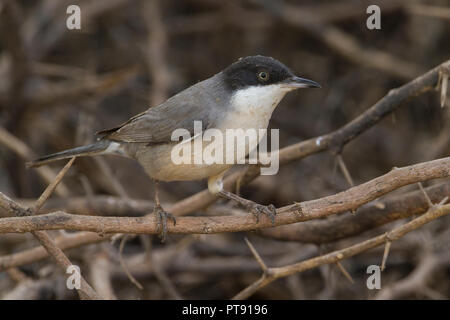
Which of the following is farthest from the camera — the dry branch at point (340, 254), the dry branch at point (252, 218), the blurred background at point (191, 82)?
the blurred background at point (191, 82)

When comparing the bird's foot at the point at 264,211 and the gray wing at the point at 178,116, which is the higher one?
the gray wing at the point at 178,116

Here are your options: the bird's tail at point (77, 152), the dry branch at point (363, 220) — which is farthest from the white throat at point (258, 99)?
the bird's tail at point (77, 152)

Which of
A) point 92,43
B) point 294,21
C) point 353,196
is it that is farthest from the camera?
point 92,43

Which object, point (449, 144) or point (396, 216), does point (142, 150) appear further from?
point (449, 144)

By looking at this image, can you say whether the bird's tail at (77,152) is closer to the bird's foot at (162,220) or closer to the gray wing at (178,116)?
the gray wing at (178,116)

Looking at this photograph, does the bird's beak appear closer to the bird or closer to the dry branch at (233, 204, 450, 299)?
the bird
